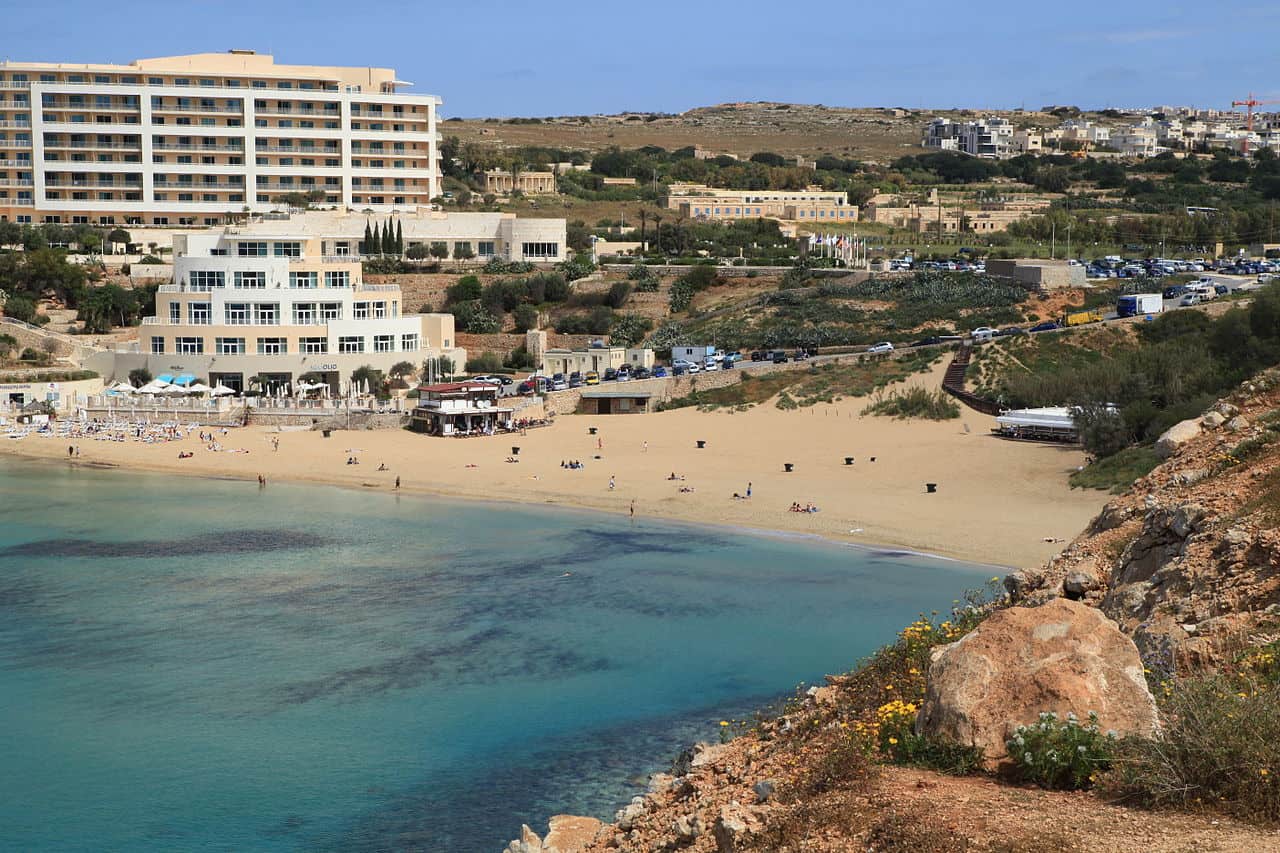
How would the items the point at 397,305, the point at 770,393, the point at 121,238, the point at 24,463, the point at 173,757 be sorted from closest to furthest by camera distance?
the point at 173,757
the point at 24,463
the point at 770,393
the point at 397,305
the point at 121,238

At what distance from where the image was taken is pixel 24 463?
52.1 meters

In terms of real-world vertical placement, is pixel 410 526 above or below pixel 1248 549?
below

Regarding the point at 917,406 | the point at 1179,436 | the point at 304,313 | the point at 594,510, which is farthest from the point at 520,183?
the point at 1179,436

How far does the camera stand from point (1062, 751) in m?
10.4

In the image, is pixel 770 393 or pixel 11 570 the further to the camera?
pixel 770 393

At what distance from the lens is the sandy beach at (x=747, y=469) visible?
3931 cm

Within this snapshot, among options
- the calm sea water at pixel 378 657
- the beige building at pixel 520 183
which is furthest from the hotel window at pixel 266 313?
the beige building at pixel 520 183

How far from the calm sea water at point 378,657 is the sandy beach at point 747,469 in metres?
2.00

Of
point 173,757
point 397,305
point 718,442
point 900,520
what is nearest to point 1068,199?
point 397,305

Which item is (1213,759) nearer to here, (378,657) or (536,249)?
(378,657)

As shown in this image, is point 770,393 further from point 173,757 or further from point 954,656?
point 954,656

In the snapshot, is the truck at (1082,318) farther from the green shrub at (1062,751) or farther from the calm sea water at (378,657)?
the green shrub at (1062,751)

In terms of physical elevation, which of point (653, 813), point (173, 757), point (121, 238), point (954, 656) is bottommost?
point (173, 757)

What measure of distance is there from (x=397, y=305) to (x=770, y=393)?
63.1 ft
